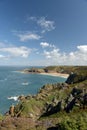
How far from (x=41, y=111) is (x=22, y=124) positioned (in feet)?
62.8

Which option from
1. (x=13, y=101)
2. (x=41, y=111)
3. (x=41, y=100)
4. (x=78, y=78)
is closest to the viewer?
(x=41, y=111)

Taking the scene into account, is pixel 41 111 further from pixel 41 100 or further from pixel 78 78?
pixel 78 78

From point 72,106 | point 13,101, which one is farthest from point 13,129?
point 13,101

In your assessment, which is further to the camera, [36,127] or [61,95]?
[61,95]

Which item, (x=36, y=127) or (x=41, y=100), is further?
(x=41, y=100)

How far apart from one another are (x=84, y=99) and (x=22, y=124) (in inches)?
656

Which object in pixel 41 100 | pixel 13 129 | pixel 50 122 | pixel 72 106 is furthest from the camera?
pixel 41 100

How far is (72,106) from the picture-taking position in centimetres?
3941

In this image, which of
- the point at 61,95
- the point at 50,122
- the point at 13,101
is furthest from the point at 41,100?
the point at 50,122

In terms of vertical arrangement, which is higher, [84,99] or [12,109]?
[84,99]

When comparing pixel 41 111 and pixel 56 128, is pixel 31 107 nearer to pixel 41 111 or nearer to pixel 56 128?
pixel 41 111

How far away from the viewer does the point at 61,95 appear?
5281 centimetres

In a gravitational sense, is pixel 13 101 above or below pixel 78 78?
below

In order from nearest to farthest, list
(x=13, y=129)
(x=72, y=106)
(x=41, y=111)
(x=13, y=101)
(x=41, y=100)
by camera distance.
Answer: (x=13, y=129) < (x=72, y=106) < (x=41, y=111) < (x=41, y=100) < (x=13, y=101)
